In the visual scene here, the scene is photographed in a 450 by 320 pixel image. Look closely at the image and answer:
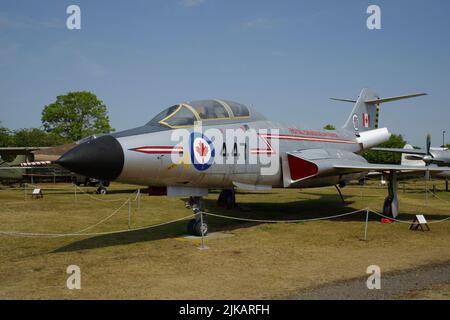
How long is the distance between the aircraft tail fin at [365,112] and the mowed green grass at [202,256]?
19.3 ft

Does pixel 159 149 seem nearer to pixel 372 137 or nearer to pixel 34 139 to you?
pixel 372 137

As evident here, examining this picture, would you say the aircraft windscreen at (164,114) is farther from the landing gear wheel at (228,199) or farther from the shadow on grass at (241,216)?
the landing gear wheel at (228,199)

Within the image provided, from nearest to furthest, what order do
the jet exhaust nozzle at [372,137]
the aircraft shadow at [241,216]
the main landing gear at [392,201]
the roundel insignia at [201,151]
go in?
the roundel insignia at [201,151]
the aircraft shadow at [241,216]
the main landing gear at [392,201]
the jet exhaust nozzle at [372,137]

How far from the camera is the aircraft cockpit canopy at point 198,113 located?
8.28 meters

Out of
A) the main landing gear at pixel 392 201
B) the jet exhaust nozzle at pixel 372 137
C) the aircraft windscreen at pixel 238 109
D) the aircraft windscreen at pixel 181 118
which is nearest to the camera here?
the aircraft windscreen at pixel 181 118

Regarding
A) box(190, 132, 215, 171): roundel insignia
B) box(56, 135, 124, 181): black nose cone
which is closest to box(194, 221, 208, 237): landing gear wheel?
box(190, 132, 215, 171): roundel insignia

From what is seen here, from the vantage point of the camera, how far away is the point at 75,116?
57688 mm

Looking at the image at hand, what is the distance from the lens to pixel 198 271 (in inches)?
244

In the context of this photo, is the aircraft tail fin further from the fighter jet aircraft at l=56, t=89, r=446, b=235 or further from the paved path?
the paved path

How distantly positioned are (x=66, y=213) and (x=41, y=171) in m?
25.1

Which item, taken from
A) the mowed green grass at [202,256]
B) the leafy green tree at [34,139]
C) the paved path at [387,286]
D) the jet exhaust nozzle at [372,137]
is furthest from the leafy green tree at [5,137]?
the paved path at [387,286]

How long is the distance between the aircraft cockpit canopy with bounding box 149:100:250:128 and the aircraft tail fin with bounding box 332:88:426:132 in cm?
889

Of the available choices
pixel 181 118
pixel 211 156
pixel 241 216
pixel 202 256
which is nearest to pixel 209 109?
pixel 181 118
